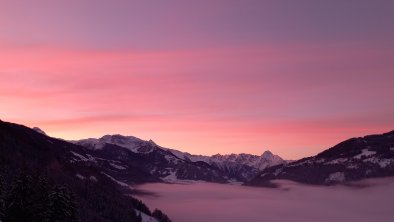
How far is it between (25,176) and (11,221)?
245 inches

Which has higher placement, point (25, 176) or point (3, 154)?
point (3, 154)

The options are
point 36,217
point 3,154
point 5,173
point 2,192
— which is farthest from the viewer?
point 3,154

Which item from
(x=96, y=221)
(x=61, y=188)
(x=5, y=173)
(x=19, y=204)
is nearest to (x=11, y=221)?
(x=19, y=204)

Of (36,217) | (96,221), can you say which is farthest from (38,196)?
(96,221)

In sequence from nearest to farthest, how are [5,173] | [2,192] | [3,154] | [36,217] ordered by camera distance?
[2,192]
[36,217]
[5,173]
[3,154]

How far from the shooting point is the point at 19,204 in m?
73.1

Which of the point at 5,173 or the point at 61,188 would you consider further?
the point at 5,173

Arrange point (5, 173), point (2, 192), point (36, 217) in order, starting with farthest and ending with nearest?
point (5, 173) < point (36, 217) < point (2, 192)

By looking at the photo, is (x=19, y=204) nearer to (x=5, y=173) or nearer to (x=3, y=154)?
(x=5, y=173)

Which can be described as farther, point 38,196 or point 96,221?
point 96,221

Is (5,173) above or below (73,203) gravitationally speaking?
above

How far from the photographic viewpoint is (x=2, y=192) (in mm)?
69750

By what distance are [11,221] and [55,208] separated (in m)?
6.00

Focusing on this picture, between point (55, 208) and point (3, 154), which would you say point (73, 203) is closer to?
point (55, 208)
